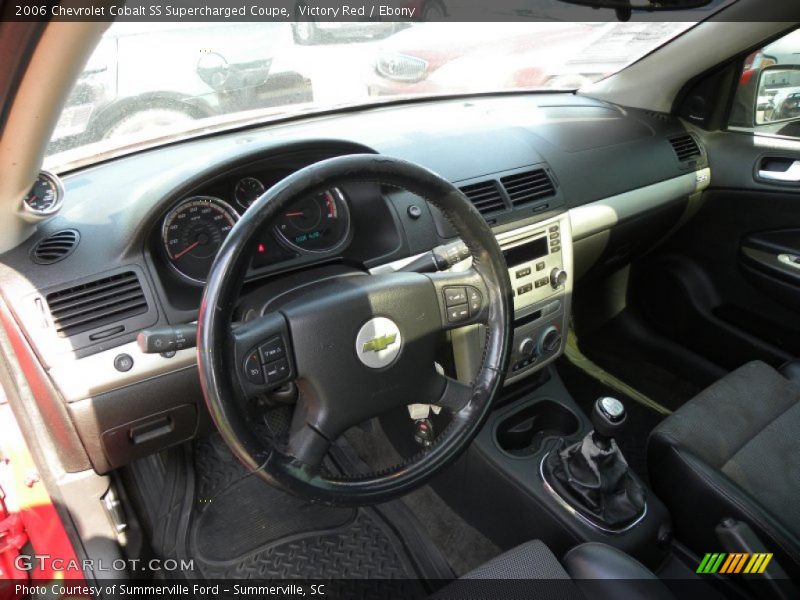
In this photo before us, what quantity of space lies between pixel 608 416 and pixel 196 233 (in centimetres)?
116

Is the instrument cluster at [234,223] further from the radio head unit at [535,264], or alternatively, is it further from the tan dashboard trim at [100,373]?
the radio head unit at [535,264]

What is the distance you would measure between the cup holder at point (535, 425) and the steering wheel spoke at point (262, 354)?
1.01 metres

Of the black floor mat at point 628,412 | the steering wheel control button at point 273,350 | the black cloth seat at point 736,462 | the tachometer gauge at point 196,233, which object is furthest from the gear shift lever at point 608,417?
the tachometer gauge at point 196,233

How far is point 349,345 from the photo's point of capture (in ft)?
4.12

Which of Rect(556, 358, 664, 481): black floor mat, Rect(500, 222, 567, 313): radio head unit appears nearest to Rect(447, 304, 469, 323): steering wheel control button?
Rect(500, 222, 567, 313): radio head unit

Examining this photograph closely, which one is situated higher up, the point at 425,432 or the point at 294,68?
the point at 294,68

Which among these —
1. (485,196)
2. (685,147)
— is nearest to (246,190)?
(485,196)

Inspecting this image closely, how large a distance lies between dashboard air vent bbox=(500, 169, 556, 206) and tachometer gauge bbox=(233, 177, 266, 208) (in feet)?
2.63

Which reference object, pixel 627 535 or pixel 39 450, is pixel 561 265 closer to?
pixel 627 535

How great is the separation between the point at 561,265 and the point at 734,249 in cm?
109

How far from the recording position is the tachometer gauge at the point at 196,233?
149 cm

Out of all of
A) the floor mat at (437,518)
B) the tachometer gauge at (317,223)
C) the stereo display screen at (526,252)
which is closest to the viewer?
the tachometer gauge at (317,223)

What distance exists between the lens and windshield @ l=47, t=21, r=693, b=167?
166 centimetres

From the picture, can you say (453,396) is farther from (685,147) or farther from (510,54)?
(510,54)
